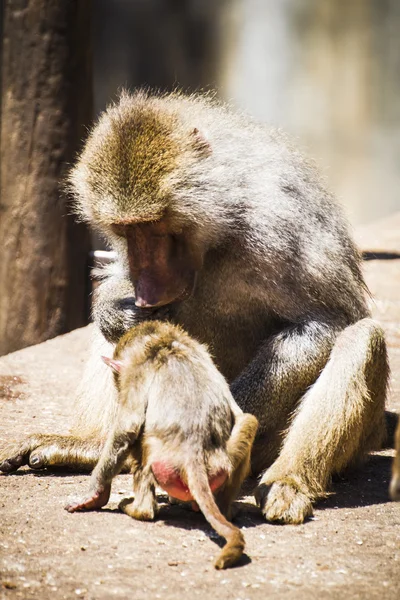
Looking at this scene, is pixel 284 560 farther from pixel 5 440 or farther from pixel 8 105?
pixel 8 105

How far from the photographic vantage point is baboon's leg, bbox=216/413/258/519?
10.8 ft

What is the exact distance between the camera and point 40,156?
675 cm

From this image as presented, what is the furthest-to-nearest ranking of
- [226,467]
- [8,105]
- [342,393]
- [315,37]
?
[315,37], [8,105], [342,393], [226,467]

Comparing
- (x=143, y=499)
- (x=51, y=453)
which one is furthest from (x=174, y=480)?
(x=51, y=453)

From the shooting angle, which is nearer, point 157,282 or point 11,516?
point 11,516

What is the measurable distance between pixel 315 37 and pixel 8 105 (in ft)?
25.8

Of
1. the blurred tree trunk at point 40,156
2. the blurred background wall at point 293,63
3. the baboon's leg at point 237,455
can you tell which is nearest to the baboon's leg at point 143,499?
the baboon's leg at point 237,455

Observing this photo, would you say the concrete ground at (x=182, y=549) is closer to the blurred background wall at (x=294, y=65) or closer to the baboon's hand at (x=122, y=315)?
the baboon's hand at (x=122, y=315)

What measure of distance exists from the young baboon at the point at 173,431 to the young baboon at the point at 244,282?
0.40m

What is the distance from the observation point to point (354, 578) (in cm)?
291

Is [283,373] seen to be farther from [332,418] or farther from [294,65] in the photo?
[294,65]

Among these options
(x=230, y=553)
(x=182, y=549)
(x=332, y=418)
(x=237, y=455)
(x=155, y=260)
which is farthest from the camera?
(x=155, y=260)

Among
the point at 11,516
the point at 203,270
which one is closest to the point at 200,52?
the point at 203,270

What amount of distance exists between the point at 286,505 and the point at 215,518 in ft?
2.17
